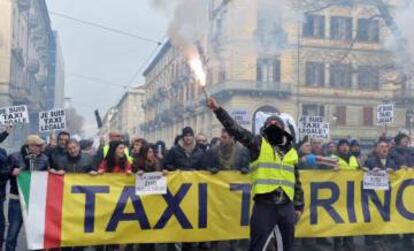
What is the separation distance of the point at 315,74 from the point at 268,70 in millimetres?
3715

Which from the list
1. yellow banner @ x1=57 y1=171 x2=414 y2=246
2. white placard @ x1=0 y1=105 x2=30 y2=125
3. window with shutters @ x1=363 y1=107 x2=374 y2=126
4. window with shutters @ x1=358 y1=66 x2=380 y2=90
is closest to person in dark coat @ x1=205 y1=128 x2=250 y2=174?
yellow banner @ x1=57 y1=171 x2=414 y2=246

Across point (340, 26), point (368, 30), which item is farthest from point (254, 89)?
point (368, 30)

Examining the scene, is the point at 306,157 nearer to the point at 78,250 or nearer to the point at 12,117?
the point at 78,250

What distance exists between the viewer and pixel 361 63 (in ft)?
109

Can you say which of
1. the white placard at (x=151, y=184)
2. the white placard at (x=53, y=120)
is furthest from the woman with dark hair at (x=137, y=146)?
the white placard at (x=53, y=120)

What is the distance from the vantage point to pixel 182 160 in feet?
26.8

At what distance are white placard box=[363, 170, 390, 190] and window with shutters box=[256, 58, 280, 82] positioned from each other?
28.6 meters

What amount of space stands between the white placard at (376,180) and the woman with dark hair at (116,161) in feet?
11.0

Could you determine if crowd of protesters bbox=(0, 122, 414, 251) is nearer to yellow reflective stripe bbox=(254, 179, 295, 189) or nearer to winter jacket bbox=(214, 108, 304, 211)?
winter jacket bbox=(214, 108, 304, 211)

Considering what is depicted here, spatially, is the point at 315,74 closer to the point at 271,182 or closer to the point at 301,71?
the point at 301,71

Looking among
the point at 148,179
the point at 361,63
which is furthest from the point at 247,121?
the point at 361,63

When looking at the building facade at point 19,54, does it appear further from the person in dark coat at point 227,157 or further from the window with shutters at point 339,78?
the person in dark coat at point 227,157

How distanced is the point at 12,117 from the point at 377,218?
588 cm

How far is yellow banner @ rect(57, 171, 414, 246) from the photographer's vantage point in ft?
24.1
